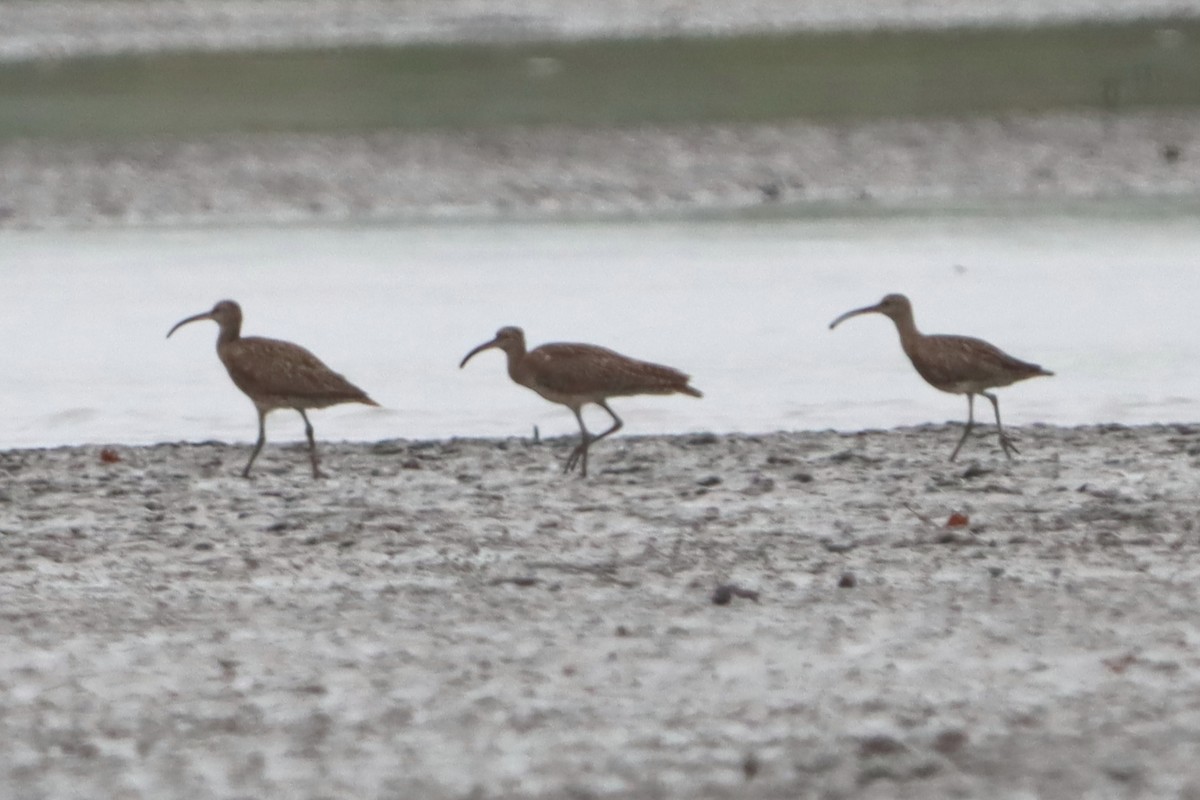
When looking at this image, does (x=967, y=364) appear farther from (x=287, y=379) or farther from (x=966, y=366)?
(x=287, y=379)

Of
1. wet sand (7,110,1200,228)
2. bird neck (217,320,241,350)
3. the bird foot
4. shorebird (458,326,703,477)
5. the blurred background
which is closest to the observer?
the bird foot

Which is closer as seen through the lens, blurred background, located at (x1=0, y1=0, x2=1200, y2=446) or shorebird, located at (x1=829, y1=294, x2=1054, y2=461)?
shorebird, located at (x1=829, y1=294, x2=1054, y2=461)

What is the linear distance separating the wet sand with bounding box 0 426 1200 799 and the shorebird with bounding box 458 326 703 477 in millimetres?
307

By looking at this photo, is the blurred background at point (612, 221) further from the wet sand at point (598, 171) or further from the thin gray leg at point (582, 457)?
the thin gray leg at point (582, 457)

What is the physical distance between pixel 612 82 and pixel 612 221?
39.7 ft

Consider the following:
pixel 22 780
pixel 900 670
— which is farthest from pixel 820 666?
pixel 22 780

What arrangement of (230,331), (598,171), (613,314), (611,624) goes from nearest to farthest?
(611,624), (230,331), (613,314), (598,171)

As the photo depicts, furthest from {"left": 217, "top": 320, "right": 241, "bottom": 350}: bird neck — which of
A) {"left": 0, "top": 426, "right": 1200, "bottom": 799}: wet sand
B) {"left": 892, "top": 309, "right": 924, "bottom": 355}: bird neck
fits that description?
{"left": 892, "top": 309, "right": 924, "bottom": 355}: bird neck

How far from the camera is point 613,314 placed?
51.4 ft

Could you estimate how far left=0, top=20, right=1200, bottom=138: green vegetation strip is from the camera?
1121 inches

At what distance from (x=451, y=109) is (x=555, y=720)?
24.1 m

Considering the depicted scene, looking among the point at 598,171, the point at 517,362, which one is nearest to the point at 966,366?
the point at 517,362

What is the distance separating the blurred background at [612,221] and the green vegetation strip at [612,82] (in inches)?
5.2

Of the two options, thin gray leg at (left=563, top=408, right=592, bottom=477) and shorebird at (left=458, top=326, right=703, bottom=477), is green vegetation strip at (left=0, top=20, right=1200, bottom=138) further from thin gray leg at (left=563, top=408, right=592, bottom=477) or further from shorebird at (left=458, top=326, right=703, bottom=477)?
thin gray leg at (left=563, top=408, right=592, bottom=477)
